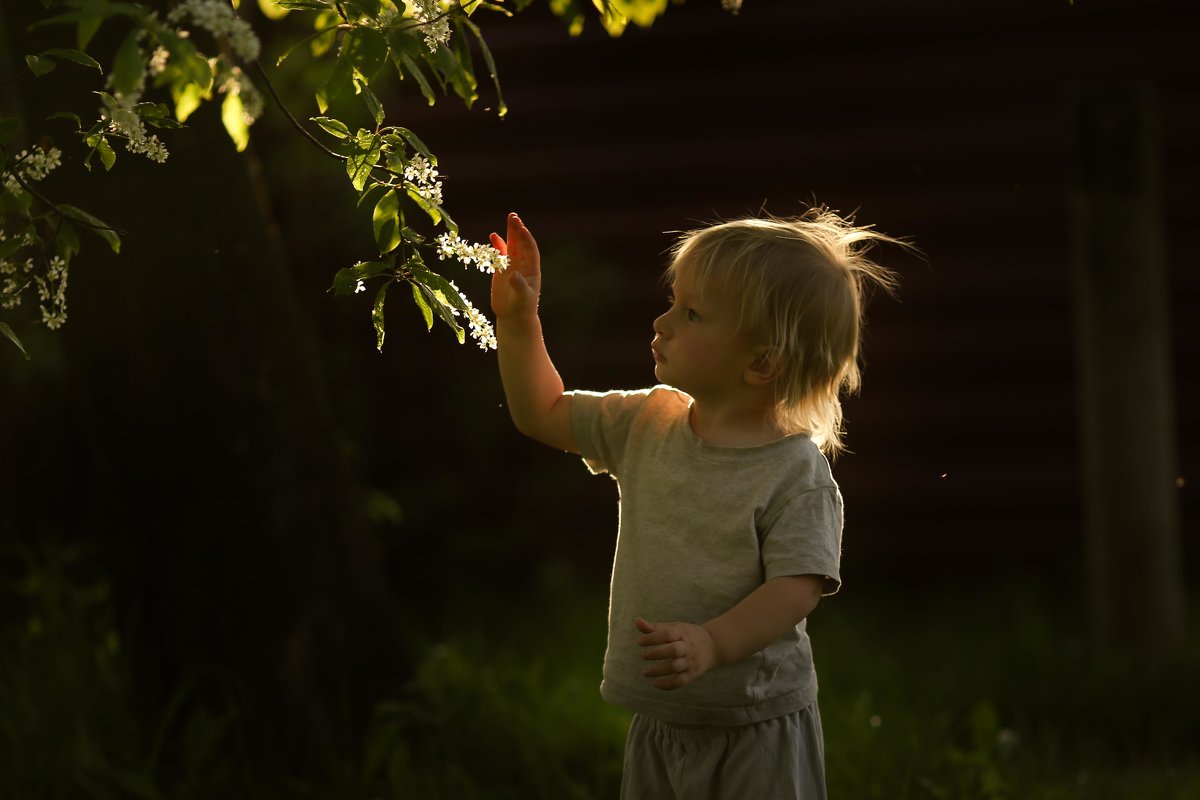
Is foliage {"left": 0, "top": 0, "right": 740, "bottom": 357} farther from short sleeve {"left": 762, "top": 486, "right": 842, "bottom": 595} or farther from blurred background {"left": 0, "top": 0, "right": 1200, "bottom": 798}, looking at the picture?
blurred background {"left": 0, "top": 0, "right": 1200, "bottom": 798}

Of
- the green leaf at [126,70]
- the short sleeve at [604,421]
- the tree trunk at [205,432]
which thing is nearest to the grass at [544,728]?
the tree trunk at [205,432]

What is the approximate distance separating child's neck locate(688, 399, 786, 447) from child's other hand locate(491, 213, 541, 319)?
13.5 inches

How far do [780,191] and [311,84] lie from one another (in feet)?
6.40

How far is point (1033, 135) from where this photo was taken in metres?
5.25

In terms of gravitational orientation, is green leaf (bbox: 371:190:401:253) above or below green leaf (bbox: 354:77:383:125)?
below

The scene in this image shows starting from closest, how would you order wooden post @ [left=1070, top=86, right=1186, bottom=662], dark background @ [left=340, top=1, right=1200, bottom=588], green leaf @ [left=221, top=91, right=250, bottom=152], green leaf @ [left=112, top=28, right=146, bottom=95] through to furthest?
green leaf @ [left=112, top=28, right=146, bottom=95]
green leaf @ [left=221, top=91, right=250, bottom=152]
wooden post @ [left=1070, top=86, right=1186, bottom=662]
dark background @ [left=340, top=1, right=1200, bottom=588]

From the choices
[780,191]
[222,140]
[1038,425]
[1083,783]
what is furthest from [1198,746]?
[222,140]

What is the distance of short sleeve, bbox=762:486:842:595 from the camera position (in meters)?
1.96

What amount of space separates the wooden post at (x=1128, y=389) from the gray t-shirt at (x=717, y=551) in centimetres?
221

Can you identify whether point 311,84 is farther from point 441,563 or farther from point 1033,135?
point 1033,135

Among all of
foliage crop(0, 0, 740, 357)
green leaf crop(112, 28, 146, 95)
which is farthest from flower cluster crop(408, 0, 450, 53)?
green leaf crop(112, 28, 146, 95)

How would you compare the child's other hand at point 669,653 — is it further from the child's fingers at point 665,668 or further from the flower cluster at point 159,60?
the flower cluster at point 159,60

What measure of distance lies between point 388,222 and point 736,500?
67cm

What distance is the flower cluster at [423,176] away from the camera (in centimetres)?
184
